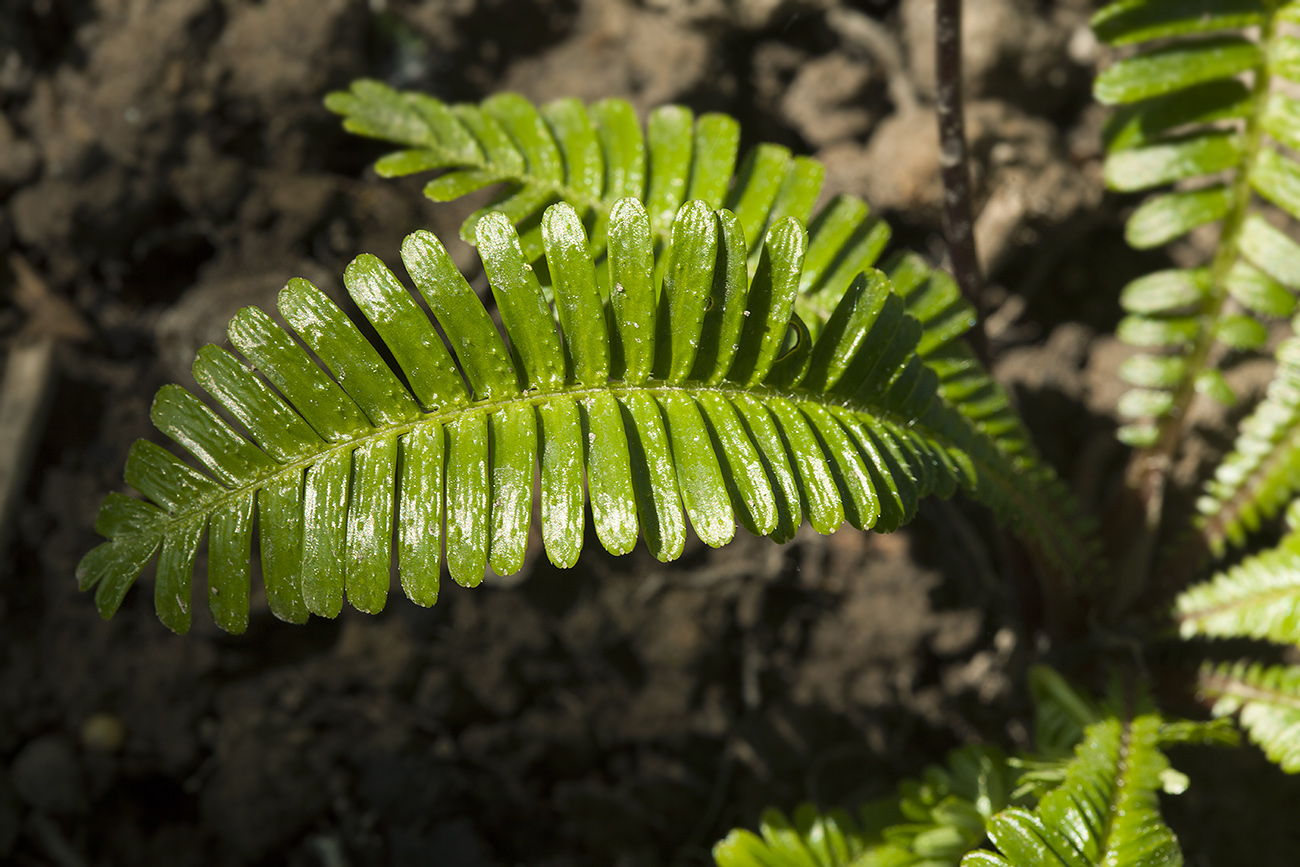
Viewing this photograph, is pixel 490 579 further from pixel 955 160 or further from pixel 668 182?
pixel 955 160

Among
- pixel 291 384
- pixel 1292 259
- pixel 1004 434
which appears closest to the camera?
pixel 291 384

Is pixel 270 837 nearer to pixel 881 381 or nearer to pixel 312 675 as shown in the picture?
pixel 312 675

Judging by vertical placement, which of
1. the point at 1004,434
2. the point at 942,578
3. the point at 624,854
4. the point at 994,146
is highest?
the point at 994,146

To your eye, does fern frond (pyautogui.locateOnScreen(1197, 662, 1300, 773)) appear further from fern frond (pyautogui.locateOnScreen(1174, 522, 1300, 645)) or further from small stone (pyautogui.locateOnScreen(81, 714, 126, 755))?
small stone (pyautogui.locateOnScreen(81, 714, 126, 755))

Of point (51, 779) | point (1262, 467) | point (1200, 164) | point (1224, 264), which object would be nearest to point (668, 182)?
point (1200, 164)

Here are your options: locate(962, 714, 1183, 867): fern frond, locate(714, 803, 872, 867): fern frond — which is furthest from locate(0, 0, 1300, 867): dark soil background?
locate(962, 714, 1183, 867): fern frond

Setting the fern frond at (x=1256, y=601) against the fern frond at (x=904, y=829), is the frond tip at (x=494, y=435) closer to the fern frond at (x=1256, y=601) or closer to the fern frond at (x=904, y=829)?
the fern frond at (x=904, y=829)

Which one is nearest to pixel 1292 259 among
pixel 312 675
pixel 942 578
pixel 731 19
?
pixel 942 578
